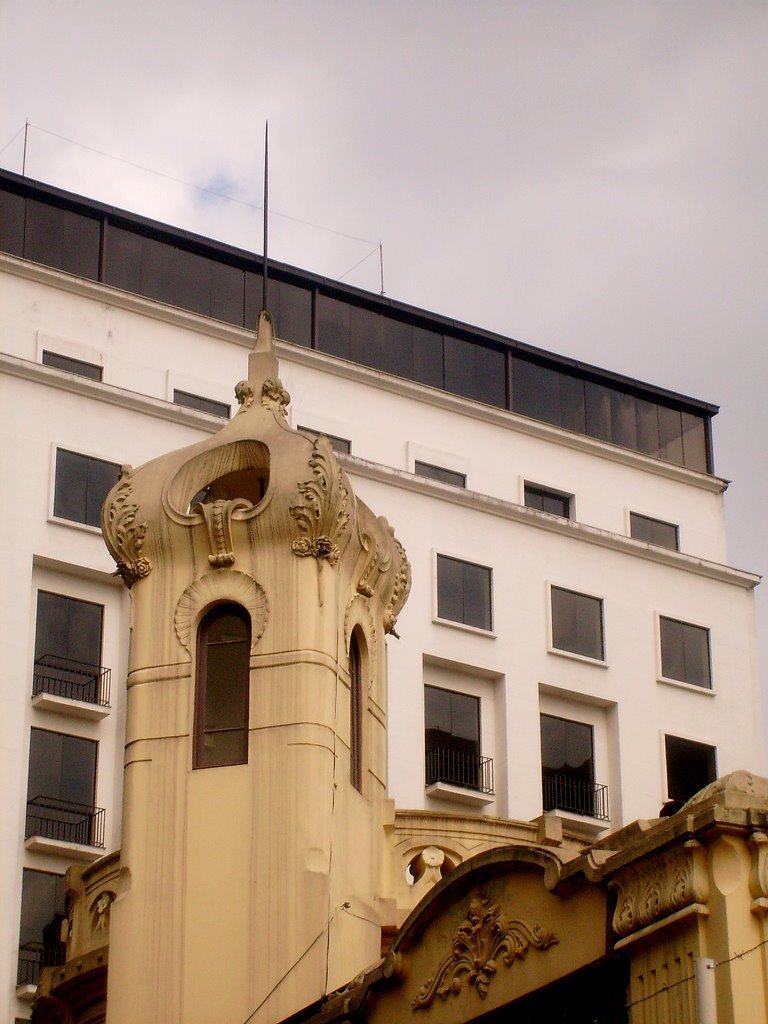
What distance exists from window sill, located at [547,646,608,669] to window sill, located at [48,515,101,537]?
465 inches

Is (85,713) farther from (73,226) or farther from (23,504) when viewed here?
(73,226)

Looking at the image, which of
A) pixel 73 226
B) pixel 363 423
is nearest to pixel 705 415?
pixel 363 423

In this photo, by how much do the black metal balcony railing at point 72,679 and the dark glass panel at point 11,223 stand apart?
1007 centimetres

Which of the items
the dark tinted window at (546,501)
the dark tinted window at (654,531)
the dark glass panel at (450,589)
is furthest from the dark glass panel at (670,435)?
the dark glass panel at (450,589)

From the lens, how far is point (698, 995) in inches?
762

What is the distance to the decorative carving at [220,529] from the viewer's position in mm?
28672

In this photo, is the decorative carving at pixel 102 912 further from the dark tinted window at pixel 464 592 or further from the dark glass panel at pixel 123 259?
the dark glass panel at pixel 123 259

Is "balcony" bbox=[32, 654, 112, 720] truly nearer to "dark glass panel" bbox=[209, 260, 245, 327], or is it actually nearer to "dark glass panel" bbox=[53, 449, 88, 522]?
"dark glass panel" bbox=[53, 449, 88, 522]

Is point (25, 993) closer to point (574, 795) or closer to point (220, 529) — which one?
point (574, 795)

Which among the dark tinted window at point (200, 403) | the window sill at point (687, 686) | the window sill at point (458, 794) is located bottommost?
the window sill at point (458, 794)

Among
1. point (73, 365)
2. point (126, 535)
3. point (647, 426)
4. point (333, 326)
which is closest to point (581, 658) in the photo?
point (647, 426)

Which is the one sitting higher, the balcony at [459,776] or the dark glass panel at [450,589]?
the dark glass panel at [450,589]

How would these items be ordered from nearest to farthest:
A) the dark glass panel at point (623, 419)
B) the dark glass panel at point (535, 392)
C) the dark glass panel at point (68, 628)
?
the dark glass panel at point (68, 628)
the dark glass panel at point (535, 392)
the dark glass panel at point (623, 419)

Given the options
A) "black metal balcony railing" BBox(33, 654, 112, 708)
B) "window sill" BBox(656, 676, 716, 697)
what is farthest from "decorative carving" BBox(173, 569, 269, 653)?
"window sill" BBox(656, 676, 716, 697)
